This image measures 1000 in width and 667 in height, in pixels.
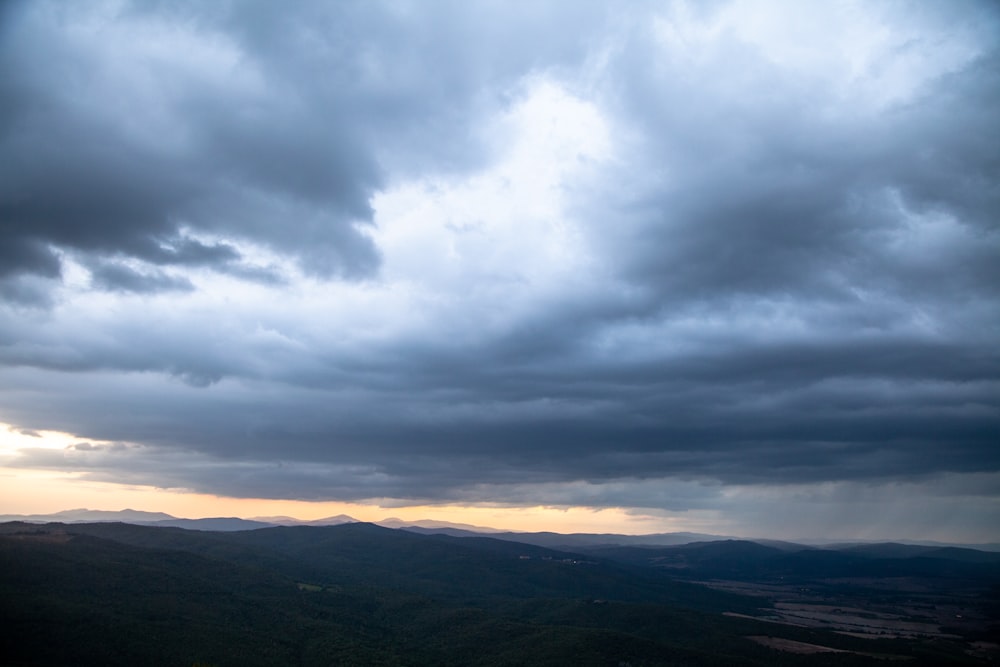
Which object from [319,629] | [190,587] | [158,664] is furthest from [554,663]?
[190,587]

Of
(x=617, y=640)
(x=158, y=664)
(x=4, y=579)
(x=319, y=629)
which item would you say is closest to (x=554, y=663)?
(x=617, y=640)

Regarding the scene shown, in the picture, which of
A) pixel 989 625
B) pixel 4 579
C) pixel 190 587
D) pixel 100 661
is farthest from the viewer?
pixel 190 587

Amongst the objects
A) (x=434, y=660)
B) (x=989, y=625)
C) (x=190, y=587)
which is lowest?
(x=434, y=660)

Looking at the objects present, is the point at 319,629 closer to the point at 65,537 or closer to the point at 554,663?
the point at 554,663

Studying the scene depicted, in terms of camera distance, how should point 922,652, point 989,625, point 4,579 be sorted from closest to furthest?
point 989,625 → point 4,579 → point 922,652

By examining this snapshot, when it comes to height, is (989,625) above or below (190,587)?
above

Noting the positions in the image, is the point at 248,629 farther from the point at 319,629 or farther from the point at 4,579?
the point at 4,579

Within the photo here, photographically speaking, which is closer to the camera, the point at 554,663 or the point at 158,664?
the point at 158,664

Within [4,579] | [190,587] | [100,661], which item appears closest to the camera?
[100,661]

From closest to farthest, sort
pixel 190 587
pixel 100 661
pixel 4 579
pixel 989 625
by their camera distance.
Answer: pixel 989 625 → pixel 100 661 → pixel 4 579 → pixel 190 587
